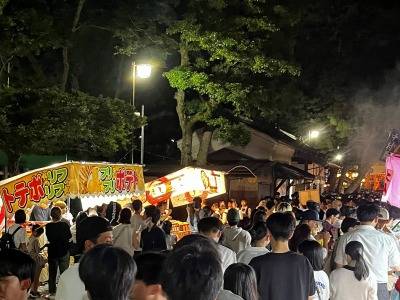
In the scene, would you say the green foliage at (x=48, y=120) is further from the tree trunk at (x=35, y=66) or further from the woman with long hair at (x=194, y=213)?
the woman with long hair at (x=194, y=213)

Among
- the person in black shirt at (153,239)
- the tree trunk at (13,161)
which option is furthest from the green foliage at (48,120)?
the person in black shirt at (153,239)

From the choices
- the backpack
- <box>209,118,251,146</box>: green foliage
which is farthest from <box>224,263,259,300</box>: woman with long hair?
<box>209,118,251,146</box>: green foliage

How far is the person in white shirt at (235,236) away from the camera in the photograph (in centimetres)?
883

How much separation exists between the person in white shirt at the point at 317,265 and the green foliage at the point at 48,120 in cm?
1094

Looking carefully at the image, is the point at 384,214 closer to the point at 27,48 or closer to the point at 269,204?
the point at 269,204

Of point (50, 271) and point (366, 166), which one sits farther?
point (366, 166)

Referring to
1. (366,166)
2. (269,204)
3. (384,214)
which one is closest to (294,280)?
(384,214)

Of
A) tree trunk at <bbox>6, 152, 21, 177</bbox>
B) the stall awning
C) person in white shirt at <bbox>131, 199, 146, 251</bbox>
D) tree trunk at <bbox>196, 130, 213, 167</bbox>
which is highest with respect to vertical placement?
tree trunk at <bbox>196, 130, 213, 167</bbox>

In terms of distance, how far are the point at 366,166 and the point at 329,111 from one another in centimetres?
690

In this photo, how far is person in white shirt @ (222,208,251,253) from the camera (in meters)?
8.83

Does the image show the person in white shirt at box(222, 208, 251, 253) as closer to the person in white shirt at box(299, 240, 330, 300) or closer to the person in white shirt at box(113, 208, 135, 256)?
the person in white shirt at box(113, 208, 135, 256)

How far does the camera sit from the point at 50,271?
11.8m

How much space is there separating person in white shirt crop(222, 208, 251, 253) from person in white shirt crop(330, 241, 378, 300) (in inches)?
102

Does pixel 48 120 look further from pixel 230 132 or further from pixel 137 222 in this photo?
pixel 230 132
